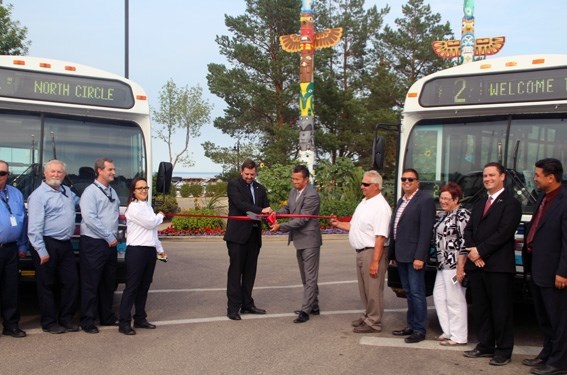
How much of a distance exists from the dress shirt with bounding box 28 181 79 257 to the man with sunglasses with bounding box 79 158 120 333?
0.51 feet

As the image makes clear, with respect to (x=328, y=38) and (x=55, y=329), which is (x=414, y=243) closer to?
(x=55, y=329)

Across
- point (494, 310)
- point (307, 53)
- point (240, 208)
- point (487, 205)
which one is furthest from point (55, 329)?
point (307, 53)

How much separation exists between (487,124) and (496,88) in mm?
430

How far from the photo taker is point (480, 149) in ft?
22.8

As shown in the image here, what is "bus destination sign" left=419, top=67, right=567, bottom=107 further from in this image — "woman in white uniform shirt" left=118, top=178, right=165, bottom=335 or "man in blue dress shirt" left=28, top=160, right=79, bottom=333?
"man in blue dress shirt" left=28, top=160, right=79, bottom=333

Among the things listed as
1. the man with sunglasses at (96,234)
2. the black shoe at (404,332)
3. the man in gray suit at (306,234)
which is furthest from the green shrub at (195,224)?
the black shoe at (404,332)

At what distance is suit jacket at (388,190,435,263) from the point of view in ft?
20.6

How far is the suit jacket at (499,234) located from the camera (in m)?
5.66

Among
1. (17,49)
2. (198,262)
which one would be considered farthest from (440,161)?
(17,49)

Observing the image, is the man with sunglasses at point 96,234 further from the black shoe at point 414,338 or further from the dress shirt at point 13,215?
the black shoe at point 414,338

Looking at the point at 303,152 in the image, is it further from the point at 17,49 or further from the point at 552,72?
the point at 552,72

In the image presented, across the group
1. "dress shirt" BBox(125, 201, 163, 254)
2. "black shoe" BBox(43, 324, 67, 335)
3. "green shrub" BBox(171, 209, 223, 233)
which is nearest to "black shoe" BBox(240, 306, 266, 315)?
"dress shirt" BBox(125, 201, 163, 254)

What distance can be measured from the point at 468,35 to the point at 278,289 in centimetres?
1899

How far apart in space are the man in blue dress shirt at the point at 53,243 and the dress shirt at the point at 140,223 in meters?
0.63
